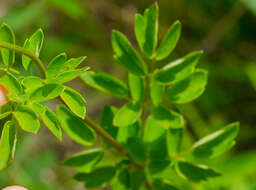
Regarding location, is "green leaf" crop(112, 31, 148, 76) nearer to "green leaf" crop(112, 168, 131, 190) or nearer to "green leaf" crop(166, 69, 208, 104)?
"green leaf" crop(166, 69, 208, 104)

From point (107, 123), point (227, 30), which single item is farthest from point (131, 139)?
point (227, 30)

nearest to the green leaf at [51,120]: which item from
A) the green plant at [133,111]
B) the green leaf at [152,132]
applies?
the green plant at [133,111]

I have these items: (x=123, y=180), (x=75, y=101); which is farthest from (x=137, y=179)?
(x=75, y=101)

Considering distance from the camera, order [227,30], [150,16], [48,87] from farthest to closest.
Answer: [227,30] → [150,16] → [48,87]

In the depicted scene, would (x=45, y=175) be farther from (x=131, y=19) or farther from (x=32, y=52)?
(x=32, y=52)

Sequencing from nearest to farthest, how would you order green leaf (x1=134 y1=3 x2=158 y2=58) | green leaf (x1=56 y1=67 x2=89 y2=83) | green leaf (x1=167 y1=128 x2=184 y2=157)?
green leaf (x1=56 y1=67 x2=89 y2=83) → green leaf (x1=134 y1=3 x2=158 y2=58) → green leaf (x1=167 y1=128 x2=184 y2=157)

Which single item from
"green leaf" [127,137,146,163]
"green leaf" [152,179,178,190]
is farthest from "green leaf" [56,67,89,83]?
"green leaf" [152,179,178,190]

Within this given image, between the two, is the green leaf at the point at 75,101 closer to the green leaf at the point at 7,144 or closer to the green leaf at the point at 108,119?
the green leaf at the point at 7,144
